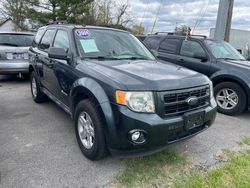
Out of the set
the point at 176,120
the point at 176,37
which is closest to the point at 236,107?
the point at 176,37

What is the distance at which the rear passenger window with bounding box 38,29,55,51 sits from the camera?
482 centimetres

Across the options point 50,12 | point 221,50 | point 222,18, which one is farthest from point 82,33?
point 50,12

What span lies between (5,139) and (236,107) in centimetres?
455

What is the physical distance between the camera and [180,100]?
9.64 feet

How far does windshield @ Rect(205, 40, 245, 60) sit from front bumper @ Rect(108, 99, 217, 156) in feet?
12.3

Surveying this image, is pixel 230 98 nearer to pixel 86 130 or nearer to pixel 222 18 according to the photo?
pixel 86 130

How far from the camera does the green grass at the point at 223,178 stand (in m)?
2.84

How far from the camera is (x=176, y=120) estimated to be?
9.37 feet

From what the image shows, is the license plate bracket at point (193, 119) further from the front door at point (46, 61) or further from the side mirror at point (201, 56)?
the side mirror at point (201, 56)

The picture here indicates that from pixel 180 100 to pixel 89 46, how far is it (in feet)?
5.54

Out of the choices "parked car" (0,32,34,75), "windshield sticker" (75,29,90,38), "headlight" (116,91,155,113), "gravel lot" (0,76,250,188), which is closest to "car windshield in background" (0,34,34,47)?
"parked car" (0,32,34,75)

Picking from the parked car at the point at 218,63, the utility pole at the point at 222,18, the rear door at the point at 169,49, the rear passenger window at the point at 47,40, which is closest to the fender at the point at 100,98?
the rear passenger window at the point at 47,40

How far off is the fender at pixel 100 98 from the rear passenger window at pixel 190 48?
154 inches

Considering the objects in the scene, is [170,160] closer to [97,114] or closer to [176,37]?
[97,114]
